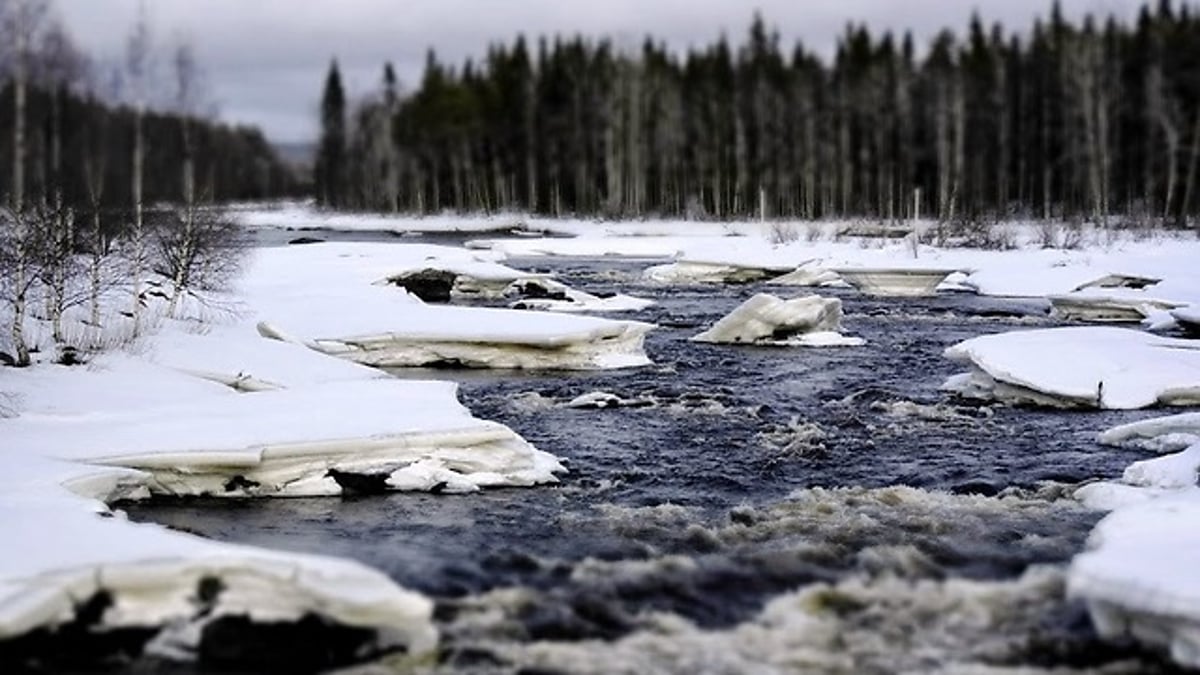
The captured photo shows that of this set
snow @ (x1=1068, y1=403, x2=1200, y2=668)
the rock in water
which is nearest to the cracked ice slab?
snow @ (x1=1068, y1=403, x2=1200, y2=668)

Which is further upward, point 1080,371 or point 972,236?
point 972,236

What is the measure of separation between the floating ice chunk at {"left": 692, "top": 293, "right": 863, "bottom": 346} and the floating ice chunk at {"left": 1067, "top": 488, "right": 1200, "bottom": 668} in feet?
36.7

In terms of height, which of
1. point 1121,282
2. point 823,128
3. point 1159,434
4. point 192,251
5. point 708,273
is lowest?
point 1159,434

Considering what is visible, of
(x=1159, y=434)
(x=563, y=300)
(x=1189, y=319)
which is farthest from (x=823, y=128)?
(x=1159, y=434)

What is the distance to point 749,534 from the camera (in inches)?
303

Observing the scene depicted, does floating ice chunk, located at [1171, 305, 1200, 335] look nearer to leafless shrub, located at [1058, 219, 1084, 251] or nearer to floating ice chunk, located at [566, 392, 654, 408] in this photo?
floating ice chunk, located at [566, 392, 654, 408]

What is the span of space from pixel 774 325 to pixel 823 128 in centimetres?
4390

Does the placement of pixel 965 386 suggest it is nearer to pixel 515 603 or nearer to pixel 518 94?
pixel 515 603

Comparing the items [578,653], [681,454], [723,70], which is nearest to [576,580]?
[578,653]

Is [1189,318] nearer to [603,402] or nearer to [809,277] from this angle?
[603,402]

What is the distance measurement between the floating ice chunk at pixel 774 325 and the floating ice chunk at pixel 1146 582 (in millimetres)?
11194

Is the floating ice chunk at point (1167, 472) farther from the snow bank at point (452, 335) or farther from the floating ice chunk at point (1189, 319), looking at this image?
the floating ice chunk at point (1189, 319)

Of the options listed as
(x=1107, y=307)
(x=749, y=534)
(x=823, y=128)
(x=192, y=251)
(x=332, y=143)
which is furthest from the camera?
(x=332, y=143)

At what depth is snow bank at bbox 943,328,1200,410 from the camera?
12.4 meters
